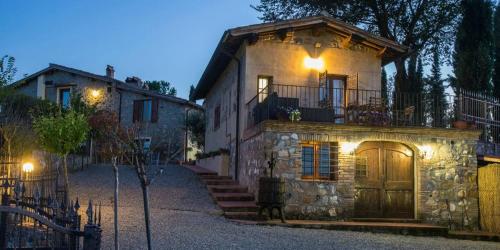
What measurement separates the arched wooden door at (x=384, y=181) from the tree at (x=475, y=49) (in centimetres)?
564

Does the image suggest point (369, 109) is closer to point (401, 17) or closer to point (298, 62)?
point (298, 62)

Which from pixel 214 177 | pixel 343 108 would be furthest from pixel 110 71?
pixel 343 108

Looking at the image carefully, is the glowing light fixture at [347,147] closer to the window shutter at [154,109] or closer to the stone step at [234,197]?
the stone step at [234,197]

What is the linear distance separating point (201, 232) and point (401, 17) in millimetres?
16873

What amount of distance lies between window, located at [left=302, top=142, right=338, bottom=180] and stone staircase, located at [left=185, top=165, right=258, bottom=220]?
1.62 meters

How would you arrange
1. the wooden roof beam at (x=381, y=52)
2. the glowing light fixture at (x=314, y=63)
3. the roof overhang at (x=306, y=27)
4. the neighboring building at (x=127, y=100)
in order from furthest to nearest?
the neighboring building at (x=127, y=100) → the wooden roof beam at (x=381, y=52) → the glowing light fixture at (x=314, y=63) → the roof overhang at (x=306, y=27)

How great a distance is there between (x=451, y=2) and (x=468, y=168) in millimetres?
11858

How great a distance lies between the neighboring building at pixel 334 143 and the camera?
12.8m

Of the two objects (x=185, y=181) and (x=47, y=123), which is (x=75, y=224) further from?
(x=185, y=181)

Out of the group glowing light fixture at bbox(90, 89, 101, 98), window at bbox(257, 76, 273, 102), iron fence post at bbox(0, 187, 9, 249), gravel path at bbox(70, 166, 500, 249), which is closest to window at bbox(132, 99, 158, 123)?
glowing light fixture at bbox(90, 89, 101, 98)

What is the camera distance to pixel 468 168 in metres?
13.6

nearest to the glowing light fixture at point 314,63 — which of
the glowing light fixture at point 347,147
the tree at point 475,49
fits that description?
the glowing light fixture at point 347,147

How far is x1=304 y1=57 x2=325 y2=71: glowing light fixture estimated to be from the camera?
15.9 m

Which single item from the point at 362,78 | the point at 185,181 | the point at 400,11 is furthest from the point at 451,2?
the point at 185,181
